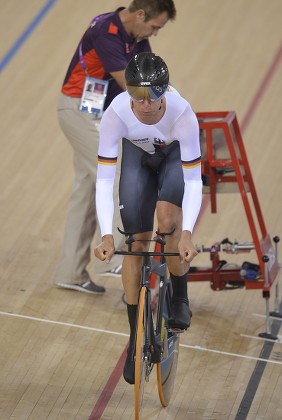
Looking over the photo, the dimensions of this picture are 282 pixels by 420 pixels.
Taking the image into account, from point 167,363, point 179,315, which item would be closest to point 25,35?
point 179,315

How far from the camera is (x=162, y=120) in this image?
4.87m

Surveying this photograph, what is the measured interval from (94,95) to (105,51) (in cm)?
34

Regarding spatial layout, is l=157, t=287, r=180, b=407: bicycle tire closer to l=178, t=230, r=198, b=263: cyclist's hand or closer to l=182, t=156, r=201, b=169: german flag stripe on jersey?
l=178, t=230, r=198, b=263: cyclist's hand

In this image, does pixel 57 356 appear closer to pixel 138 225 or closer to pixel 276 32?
pixel 138 225

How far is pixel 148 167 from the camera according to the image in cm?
499

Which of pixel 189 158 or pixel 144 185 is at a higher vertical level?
pixel 189 158

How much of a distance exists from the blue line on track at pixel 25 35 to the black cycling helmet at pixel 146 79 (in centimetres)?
475

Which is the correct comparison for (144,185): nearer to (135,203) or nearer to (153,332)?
(135,203)

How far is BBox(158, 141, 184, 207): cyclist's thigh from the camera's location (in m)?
4.91

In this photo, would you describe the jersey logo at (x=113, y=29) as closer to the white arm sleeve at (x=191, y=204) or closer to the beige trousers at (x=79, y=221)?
the beige trousers at (x=79, y=221)

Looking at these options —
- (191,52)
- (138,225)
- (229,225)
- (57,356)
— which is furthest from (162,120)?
(191,52)

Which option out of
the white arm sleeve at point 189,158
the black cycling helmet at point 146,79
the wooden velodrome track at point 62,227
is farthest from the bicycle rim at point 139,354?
the black cycling helmet at point 146,79

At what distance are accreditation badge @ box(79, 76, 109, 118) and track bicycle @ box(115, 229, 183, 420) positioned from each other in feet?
5.13

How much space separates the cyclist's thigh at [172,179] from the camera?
4906 millimetres
